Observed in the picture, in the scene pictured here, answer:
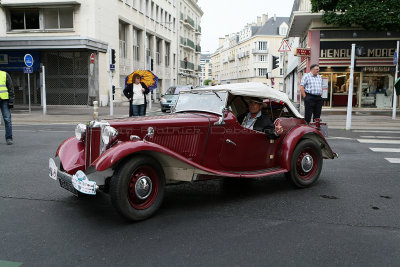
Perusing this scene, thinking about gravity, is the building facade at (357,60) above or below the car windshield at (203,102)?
above

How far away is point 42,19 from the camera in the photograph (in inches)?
1109

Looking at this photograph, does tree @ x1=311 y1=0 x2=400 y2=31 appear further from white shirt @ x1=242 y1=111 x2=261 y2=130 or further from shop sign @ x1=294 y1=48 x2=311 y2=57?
white shirt @ x1=242 y1=111 x2=261 y2=130

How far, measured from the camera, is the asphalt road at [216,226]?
3.22 meters

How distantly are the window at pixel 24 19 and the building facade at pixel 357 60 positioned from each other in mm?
18795

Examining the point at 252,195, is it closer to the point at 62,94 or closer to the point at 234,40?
the point at 62,94

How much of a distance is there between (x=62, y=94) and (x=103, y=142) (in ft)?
84.5

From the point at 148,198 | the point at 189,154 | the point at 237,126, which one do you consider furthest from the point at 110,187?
the point at 237,126

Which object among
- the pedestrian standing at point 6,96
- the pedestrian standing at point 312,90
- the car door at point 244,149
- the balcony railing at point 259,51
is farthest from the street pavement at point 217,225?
the balcony railing at point 259,51

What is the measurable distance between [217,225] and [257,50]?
9130 centimetres

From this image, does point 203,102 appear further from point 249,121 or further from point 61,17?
point 61,17

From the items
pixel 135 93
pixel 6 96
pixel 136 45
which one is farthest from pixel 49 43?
pixel 6 96

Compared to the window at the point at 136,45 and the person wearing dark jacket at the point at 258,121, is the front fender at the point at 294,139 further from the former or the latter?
the window at the point at 136,45

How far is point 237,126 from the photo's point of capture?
16.0 ft

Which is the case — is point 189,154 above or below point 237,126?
below
